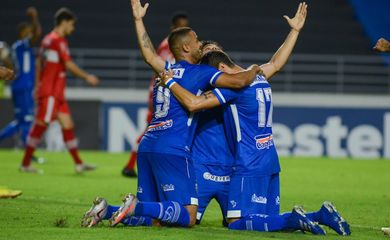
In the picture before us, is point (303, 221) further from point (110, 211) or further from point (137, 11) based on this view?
point (137, 11)

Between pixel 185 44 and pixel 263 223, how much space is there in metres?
1.56

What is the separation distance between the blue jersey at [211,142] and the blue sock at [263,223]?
0.64 metres

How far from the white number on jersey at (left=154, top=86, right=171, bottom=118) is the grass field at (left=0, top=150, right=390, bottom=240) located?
93cm

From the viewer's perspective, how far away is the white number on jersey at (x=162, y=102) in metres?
7.45

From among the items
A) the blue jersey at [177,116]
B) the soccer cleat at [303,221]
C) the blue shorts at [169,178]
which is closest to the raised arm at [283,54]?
the blue jersey at [177,116]

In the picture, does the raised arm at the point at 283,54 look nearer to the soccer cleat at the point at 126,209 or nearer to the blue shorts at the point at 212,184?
the blue shorts at the point at 212,184

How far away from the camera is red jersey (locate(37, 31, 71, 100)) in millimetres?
13492

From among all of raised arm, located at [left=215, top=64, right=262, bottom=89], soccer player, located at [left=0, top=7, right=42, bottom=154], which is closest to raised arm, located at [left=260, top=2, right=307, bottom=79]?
raised arm, located at [left=215, top=64, right=262, bottom=89]

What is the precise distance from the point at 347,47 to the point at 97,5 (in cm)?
592

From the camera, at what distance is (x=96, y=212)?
277 inches

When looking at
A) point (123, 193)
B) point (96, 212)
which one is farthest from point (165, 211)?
point (123, 193)

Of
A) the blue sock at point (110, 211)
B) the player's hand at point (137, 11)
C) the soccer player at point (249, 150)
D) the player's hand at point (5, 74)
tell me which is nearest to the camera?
the blue sock at point (110, 211)

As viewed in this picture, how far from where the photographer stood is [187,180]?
727 cm

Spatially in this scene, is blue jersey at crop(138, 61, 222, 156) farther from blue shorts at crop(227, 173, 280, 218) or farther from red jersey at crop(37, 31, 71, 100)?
red jersey at crop(37, 31, 71, 100)
